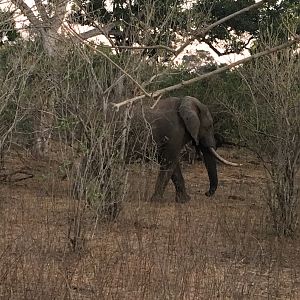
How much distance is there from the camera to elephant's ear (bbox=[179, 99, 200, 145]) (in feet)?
38.4

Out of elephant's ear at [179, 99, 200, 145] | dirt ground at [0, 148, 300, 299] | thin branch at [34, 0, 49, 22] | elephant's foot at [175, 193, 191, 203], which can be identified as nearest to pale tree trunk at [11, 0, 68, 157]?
thin branch at [34, 0, 49, 22]

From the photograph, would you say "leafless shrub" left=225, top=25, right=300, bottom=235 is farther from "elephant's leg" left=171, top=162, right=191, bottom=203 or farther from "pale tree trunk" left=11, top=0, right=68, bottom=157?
"elephant's leg" left=171, top=162, right=191, bottom=203

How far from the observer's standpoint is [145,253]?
6777 millimetres

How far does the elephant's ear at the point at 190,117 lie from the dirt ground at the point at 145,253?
1234 millimetres

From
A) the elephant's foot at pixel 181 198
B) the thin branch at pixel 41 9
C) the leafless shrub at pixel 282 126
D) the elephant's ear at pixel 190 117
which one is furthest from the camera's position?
the elephant's ear at pixel 190 117

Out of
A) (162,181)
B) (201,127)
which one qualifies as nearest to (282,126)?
(162,181)

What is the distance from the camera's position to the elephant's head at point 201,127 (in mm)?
11734

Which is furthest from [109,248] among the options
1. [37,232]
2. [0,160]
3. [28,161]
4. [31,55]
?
[28,161]

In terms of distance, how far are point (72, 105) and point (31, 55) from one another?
9.20 feet

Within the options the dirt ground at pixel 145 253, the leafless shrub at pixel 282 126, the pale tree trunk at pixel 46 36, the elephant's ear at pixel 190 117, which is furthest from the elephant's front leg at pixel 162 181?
the leafless shrub at pixel 282 126

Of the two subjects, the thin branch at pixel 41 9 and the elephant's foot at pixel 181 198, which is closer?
the thin branch at pixel 41 9

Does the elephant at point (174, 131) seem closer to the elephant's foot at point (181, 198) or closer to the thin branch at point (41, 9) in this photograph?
the elephant's foot at point (181, 198)

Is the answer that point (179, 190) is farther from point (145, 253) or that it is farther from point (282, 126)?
point (145, 253)

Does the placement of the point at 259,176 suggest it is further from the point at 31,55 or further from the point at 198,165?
the point at 31,55
